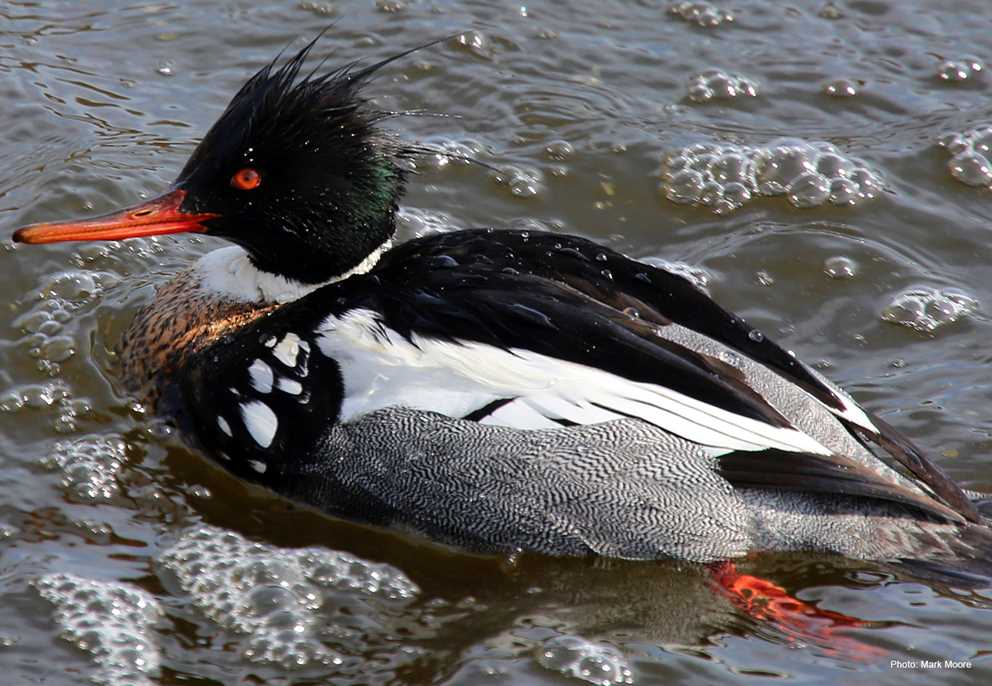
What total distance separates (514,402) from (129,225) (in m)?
1.70

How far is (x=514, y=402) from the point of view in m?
5.10

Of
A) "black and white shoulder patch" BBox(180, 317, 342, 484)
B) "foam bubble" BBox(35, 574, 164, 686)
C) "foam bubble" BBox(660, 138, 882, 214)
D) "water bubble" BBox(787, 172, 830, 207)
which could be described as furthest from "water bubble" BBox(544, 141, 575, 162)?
"foam bubble" BBox(35, 574, 164, 686)

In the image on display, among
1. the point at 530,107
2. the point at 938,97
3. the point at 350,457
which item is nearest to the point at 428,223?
the point at 530,107

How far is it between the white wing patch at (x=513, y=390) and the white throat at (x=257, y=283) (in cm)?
70

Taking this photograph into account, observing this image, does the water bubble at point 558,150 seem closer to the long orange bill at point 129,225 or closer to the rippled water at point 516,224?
the rippled water at point 516,224

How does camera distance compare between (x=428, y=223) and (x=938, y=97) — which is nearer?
(x=428, y=223)

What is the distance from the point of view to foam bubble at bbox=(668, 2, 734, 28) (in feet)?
28.0

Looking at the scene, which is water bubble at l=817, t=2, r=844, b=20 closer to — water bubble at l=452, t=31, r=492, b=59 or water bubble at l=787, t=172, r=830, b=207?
water bubble at l=787, t=172, r=830, b=207

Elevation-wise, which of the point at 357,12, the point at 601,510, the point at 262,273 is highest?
the point at 357,12

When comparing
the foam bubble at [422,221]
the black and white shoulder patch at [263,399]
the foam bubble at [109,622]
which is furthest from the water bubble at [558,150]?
the foam bubble at [109,622]

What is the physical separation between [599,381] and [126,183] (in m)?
3.16

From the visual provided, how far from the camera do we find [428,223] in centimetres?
719

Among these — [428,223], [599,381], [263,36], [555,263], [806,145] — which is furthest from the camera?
[263,36]

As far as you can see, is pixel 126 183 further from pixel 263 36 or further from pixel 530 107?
pixel 530 107
